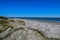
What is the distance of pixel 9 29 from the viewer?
445 centimetres

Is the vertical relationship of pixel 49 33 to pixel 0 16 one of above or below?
below

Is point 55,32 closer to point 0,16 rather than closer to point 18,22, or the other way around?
point 18,22

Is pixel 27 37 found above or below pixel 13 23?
below

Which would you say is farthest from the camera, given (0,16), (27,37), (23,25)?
(0,16)

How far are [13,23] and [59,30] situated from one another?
131 centimetres

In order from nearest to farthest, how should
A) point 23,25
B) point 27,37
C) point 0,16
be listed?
point 27,37 → point 23,25 → point 0,16

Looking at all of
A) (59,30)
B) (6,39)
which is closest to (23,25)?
(6,39)

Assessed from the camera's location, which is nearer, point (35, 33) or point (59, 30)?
point (35, 33)

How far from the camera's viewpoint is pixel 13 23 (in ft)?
15.6

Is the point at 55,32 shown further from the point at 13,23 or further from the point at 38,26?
the point at 13,23

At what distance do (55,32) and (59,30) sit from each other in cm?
25

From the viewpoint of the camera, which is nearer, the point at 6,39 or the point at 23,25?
the point at 6,39

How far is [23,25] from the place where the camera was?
462 cm

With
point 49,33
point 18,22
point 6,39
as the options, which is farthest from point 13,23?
point 49,33
